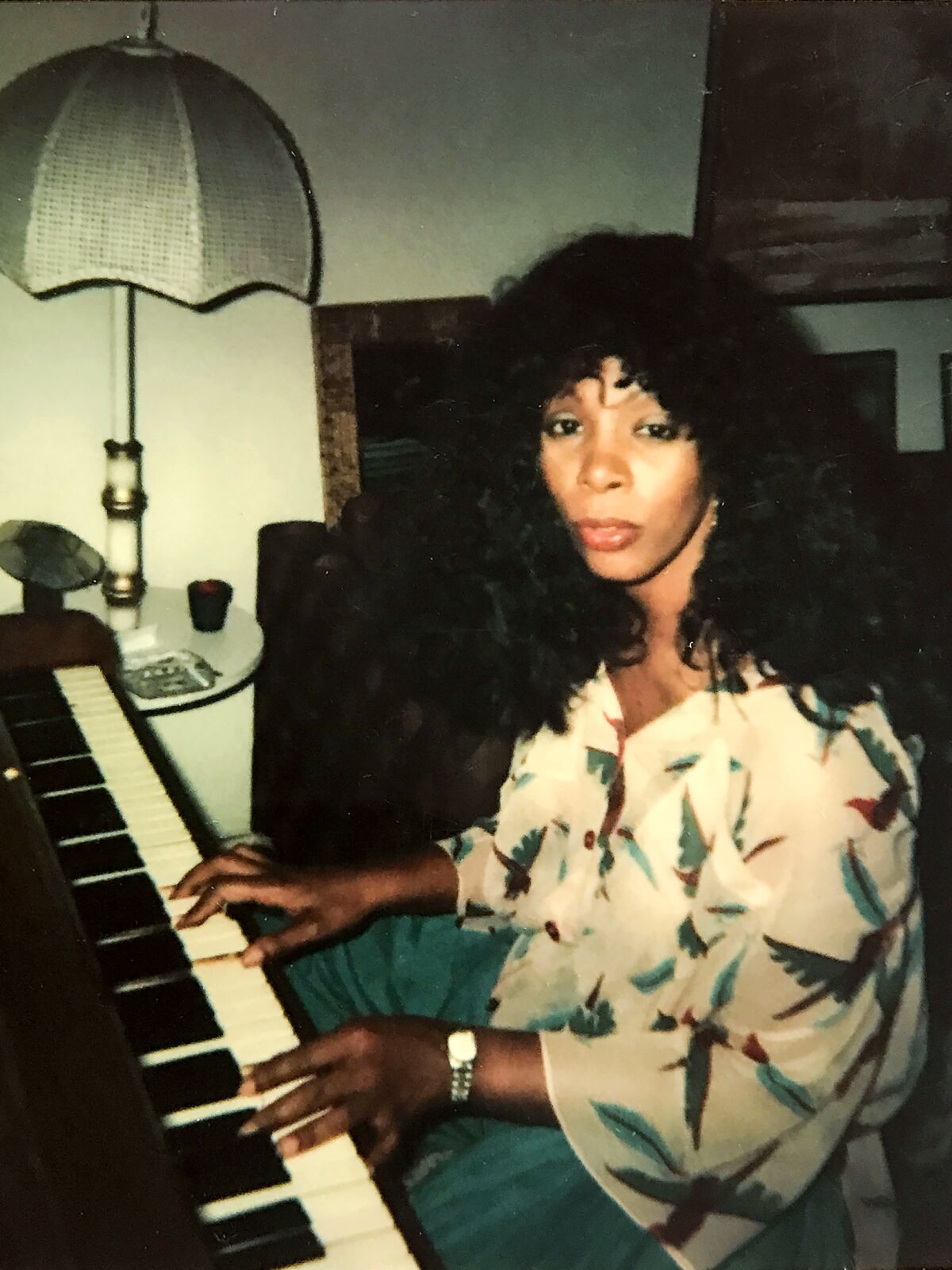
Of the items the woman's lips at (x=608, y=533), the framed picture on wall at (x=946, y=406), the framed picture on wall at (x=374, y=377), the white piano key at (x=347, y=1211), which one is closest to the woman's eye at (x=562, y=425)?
the woman's lips at (x=608, y=533)

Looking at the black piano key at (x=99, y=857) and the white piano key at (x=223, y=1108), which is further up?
the black piano key at (x=99, y=857)

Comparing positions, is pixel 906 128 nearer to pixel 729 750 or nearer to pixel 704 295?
pixel 704 295

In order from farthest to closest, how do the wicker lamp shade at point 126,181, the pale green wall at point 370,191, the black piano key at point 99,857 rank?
the pale green wall at point 370,191
the wicker lamp shade at point 126,181
the black piano key at point 99,857

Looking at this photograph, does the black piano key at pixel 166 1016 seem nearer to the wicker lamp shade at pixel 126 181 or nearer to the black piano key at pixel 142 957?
the black piano key at pixel 142 957

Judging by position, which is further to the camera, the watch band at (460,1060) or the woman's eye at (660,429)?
the woman's eye at (660,429)

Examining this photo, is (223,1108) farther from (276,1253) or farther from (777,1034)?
(777,1034)

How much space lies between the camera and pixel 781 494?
1.09m

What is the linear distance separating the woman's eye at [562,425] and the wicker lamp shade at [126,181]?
1.49ft

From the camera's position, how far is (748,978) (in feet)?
2.97

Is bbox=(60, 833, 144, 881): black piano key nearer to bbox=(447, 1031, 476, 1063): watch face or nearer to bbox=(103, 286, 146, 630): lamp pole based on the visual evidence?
bbox=(447, 1031, 476, 1063): watch face

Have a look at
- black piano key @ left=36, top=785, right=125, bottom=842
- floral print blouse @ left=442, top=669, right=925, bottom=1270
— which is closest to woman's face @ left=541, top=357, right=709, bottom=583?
floral print blouse @ left=442, top=669, right=925, bottom=1270

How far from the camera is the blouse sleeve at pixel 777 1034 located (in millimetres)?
875

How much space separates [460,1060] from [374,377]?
4.32ft

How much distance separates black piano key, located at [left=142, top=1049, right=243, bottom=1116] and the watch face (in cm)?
23
